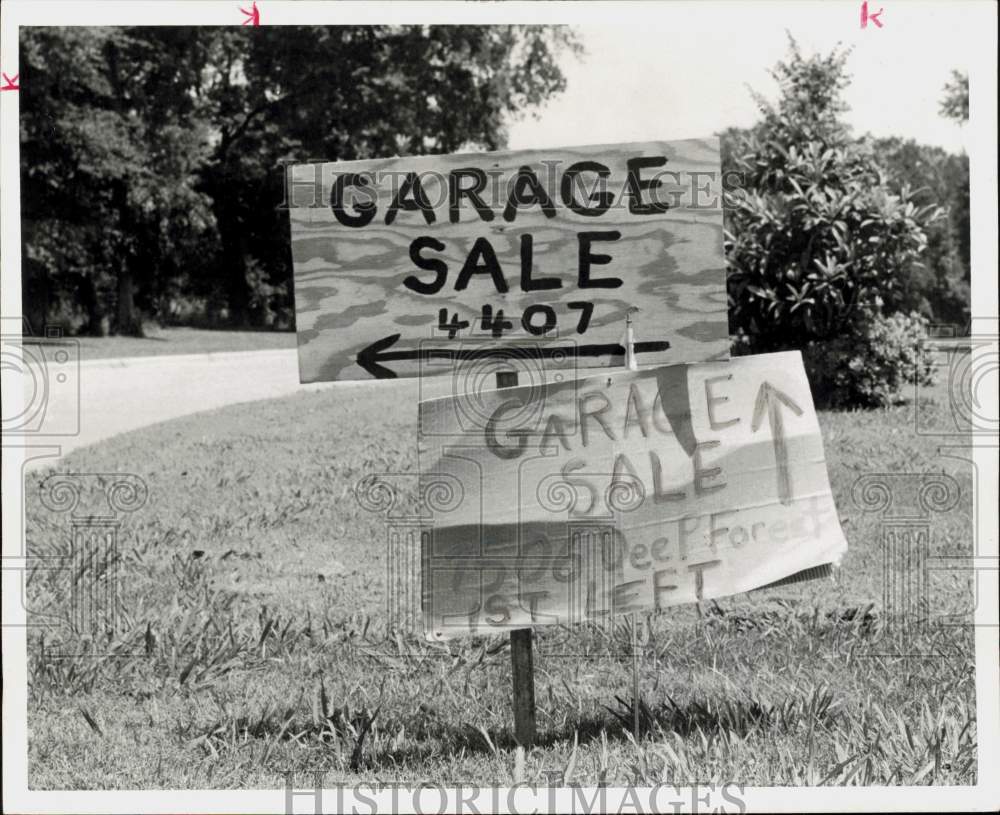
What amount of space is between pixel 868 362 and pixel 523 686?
19.0 ft

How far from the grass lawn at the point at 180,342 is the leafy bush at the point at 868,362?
8.20m

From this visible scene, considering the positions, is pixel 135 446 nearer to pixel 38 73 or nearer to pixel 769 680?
pixel 769 680

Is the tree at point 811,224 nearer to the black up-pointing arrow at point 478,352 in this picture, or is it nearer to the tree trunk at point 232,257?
the black up-pointing arrow at point 478,352

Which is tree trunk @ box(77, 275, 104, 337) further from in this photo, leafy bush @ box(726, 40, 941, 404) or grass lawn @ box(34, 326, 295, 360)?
leafy bush @ box(726, 40, 941, 404)

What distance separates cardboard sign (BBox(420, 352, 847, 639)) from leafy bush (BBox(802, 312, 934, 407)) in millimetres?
5224

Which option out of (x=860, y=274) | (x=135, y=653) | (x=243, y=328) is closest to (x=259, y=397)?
(x=860, y=274)

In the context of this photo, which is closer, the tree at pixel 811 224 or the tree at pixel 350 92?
the tree at pixel 811 224

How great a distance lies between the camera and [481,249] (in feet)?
9.82

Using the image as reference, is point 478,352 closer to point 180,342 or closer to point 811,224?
point 811,224

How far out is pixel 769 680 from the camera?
3.79 metres

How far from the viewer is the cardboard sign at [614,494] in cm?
297

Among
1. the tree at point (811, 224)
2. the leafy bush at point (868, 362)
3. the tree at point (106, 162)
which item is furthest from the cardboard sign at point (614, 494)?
the tree at point (106, 162)

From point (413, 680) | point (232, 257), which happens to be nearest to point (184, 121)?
point (232, 257)

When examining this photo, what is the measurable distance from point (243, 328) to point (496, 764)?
1732cm
